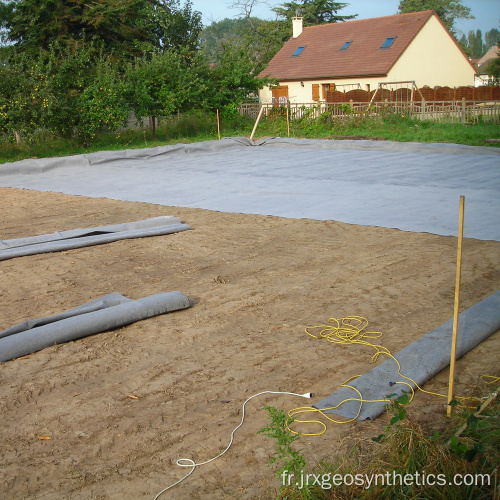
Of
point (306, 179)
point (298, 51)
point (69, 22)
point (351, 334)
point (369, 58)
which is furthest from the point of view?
point (298, 51)

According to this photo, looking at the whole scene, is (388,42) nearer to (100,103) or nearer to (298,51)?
(298,51)

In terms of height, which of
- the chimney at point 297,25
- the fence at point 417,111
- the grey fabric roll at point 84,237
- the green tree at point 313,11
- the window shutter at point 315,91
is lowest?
the grey fabric roll at point 84,237

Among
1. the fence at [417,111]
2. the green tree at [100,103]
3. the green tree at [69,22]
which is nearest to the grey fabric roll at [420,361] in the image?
the green tree at [100,103]

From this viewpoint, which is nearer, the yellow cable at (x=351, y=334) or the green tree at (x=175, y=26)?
the yellow cable at (x=351, y=334)

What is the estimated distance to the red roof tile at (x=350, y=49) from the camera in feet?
95.5

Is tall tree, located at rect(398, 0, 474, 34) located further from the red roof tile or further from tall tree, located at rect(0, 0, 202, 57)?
tall tree, located at rect(0, 0, 202, 57)

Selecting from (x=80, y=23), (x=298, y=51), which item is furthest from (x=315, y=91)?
(x=80, y=23)

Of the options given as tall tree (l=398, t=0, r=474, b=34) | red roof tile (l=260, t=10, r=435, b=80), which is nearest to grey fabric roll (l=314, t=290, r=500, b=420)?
red roof tile (l=260, t=10, r=435, b=80)

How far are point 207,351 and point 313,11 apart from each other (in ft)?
154

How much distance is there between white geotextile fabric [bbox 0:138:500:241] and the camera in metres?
7.79

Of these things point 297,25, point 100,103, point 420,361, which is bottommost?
point 420,361

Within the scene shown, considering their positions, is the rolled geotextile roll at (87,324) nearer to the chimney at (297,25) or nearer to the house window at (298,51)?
the house window at (298,51)

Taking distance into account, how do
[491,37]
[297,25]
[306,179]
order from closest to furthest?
1. [306,179]
2. [297,25]
3. [491,37]

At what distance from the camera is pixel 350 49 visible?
101 ft
